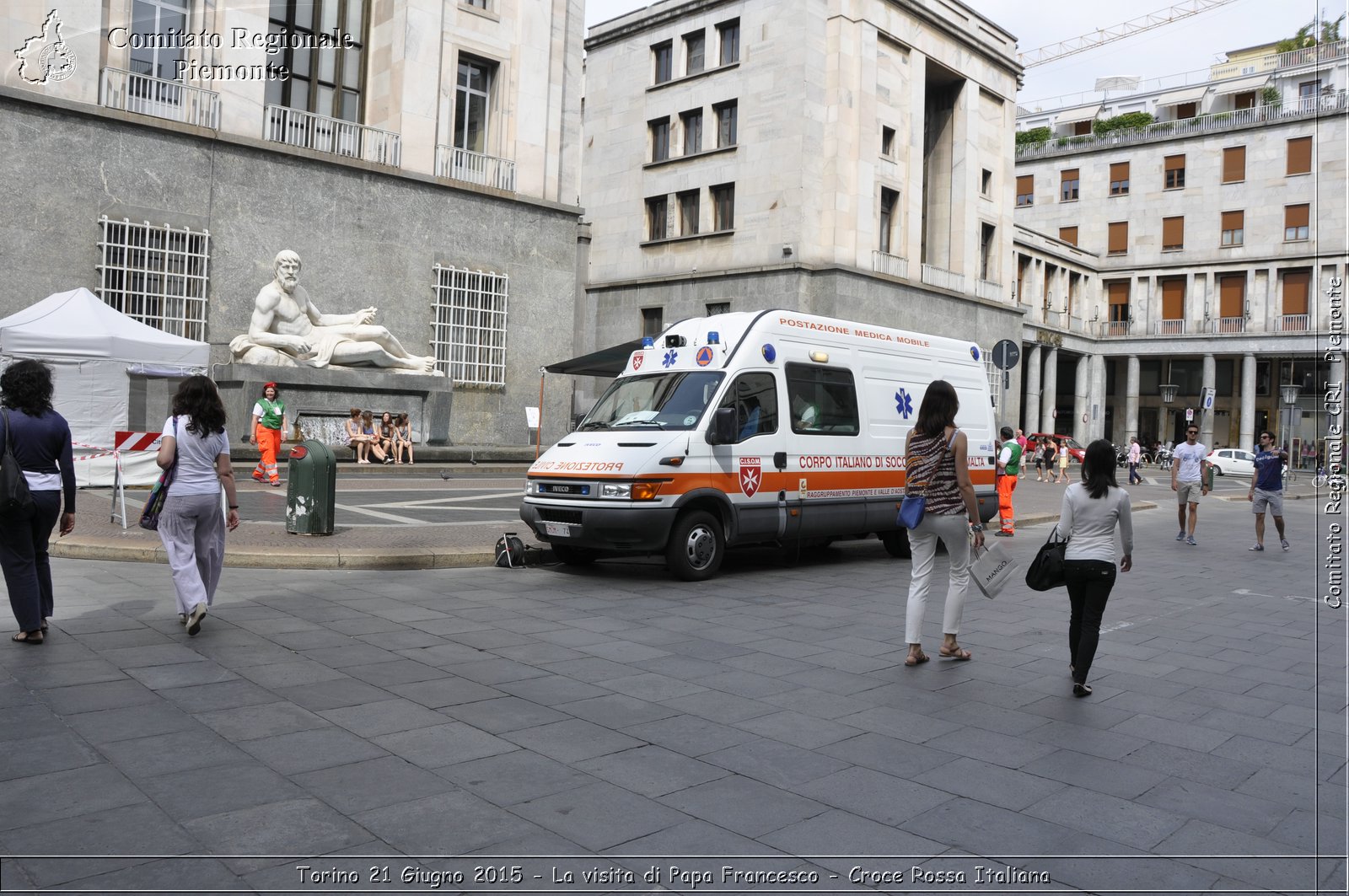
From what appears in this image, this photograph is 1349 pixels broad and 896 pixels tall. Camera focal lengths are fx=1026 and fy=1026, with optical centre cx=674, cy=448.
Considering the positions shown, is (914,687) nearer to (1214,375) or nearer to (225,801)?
(225,801)

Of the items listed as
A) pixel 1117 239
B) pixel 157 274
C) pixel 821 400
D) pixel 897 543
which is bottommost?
pixel 897 543

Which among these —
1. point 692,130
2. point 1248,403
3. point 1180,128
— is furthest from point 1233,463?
point 692,130

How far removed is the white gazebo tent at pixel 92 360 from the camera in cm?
1486

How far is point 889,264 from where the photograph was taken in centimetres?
3353

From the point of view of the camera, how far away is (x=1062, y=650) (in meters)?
7.47

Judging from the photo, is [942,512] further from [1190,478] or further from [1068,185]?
[1068,185]

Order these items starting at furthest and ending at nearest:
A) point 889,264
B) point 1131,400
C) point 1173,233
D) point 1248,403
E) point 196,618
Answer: point 1131,400
point 1173,233
point 1248,403
point 889,264
point 196,618

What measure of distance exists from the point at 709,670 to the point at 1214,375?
63057 millimetres

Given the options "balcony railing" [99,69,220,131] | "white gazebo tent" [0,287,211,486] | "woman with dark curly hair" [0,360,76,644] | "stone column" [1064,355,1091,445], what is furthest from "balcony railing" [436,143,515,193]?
"stone column" [1064,355,1091,445]

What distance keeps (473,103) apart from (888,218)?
1488 cm

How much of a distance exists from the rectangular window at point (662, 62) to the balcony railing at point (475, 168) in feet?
41.4

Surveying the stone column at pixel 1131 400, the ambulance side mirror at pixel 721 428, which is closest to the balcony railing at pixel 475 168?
the ambulance side mirror at pixel 721 428

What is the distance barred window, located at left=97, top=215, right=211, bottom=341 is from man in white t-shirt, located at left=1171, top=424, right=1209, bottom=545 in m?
18.3

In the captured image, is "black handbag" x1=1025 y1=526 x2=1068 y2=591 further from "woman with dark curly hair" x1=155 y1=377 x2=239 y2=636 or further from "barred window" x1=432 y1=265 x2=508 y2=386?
"barred window" x1=432 y1=265 x2=508 y2=386
